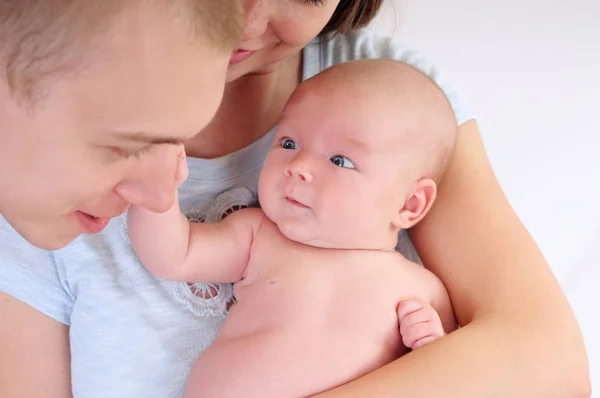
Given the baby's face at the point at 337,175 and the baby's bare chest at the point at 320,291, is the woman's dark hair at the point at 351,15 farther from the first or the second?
the baby's bare chest at the point at 320,291

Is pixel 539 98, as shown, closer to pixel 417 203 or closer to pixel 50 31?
pixel 417 203

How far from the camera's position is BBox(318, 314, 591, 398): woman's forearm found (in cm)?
74

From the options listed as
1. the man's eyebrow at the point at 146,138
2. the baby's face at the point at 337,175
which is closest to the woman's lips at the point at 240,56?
the baby's face at the point at 337,175

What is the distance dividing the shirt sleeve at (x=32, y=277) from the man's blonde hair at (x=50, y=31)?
14.9 inches

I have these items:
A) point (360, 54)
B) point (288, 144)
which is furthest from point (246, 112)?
point (360, 54)

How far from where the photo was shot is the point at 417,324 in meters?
0.79

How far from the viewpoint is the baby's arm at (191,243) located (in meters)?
0.76

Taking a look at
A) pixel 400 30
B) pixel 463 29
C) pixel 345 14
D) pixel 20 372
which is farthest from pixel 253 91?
pixel 463 29

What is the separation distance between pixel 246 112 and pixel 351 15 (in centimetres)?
21

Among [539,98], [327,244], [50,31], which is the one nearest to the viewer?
[50,31]

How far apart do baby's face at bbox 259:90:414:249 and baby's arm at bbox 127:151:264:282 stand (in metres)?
0.05

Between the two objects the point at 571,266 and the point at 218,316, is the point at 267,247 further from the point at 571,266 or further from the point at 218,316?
the point at 571,266

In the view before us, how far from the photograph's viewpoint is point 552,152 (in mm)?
1445

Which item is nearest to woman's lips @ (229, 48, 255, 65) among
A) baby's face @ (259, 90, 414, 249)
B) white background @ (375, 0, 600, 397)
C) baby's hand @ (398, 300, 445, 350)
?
baby's face @ (259, 90, 414, 249)
